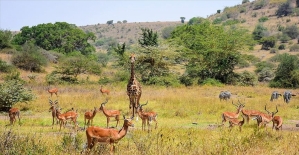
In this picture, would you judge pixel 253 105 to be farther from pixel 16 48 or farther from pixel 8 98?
pixel 16 48

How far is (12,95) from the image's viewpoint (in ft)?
67.3

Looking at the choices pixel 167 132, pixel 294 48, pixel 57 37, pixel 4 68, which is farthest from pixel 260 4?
pixel 167 132

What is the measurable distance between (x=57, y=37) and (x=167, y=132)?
2155 inches

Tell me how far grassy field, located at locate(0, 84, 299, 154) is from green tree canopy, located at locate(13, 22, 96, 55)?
117 feet

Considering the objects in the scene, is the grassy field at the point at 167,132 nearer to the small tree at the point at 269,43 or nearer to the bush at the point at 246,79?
the bush at the point at 246,79

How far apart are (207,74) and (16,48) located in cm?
3170

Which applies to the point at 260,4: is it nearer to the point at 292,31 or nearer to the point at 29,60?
the point at 292,31

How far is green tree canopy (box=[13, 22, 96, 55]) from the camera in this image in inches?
2520

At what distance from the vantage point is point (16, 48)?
183 ft

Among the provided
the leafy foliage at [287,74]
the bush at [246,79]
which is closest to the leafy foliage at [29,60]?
the bush at [246,79]

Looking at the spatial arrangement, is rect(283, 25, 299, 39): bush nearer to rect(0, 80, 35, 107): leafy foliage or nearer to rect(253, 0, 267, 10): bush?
rect(253, 0, 267, 10): bush

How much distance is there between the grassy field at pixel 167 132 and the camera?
27.7 feet

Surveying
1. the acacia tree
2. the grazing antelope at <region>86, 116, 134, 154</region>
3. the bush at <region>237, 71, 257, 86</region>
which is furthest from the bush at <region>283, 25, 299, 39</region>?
the grazing antelope at <region>86, 116, 134, 154</region>

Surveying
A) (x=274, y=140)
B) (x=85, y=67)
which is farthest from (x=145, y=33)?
(x=274, y=140)
